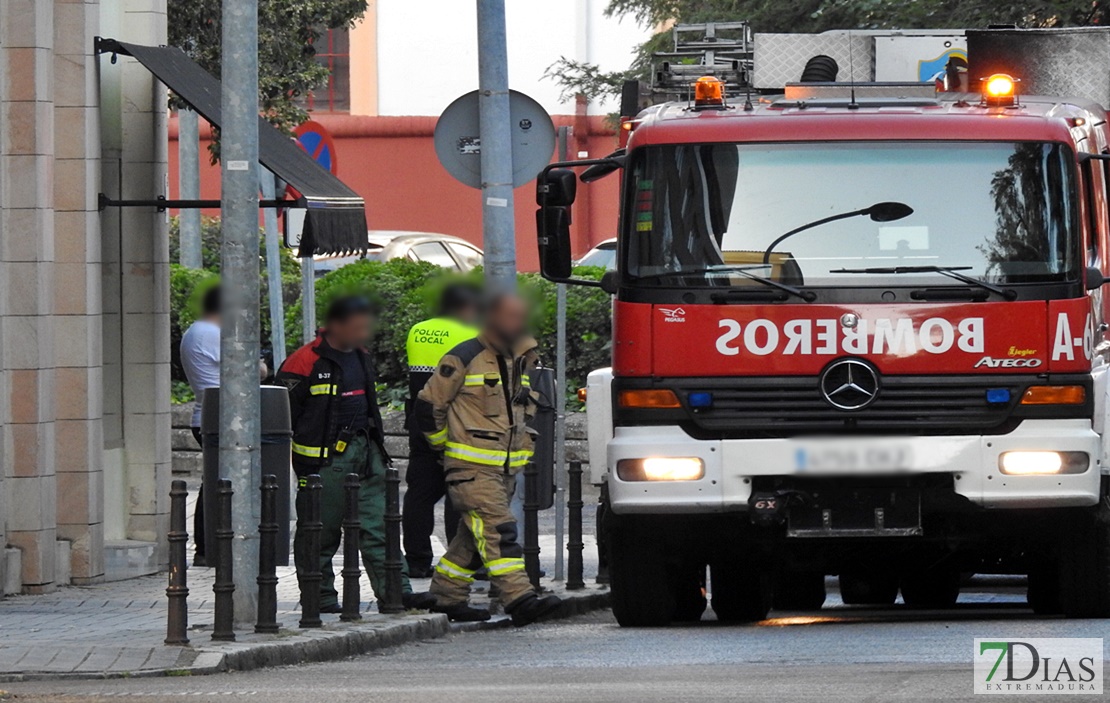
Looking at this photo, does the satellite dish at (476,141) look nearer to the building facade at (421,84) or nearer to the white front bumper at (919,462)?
the white front bumper at (919,462)

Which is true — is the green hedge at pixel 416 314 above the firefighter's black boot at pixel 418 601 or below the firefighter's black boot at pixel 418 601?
above

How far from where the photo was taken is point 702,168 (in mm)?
10617

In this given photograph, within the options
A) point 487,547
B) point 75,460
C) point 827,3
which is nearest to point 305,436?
point 487,547

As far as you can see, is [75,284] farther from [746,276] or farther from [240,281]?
[746,276]

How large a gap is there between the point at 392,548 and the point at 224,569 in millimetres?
1377

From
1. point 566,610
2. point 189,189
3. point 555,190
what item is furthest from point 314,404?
point 189,189

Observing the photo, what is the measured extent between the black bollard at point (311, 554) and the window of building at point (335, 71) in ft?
84.0

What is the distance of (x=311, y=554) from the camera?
34.1ft

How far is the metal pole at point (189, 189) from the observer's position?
79.9 ft

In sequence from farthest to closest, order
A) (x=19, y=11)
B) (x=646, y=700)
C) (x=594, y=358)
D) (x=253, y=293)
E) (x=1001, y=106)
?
(x=594, y=358)
(x=19, y=11)
(x=1001, y=106)
(x=253, y=293)
(x=646, y=700)

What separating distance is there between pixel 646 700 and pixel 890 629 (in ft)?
10.1

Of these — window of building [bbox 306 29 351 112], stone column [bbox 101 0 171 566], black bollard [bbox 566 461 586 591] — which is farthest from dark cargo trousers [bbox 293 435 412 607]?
window of building [bbox 306 29 351 112]

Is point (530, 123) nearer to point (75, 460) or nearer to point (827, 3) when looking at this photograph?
point (75, 460)

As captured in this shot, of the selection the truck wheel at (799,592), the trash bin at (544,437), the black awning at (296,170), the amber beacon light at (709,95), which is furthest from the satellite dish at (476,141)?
the truck wheel at (799,592)
